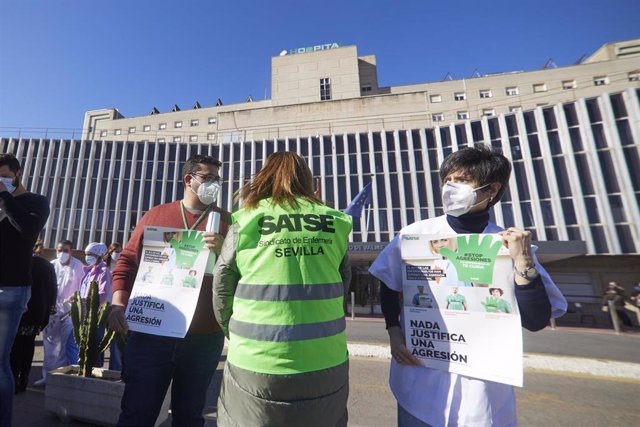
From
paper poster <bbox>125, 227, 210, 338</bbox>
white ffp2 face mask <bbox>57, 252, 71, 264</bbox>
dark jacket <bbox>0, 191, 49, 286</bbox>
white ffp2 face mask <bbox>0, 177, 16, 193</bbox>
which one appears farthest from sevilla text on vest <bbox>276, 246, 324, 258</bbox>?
white ffp2 face mask <bbox>57, 252, 71, 264</bbox>

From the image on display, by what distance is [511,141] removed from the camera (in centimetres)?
2552

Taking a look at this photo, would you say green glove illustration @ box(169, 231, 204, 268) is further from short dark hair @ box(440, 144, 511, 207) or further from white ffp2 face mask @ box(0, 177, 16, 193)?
short dark hair @ box(440, 144, 511, 207)

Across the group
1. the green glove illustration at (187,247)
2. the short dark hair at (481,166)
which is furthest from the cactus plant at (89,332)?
the short dark hair at (481,166)

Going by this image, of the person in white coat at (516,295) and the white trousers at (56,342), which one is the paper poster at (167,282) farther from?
the white trousers at (56,342)

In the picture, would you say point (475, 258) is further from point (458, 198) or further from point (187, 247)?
point (187, 247)

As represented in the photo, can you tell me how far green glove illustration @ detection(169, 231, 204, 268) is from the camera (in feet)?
6.77

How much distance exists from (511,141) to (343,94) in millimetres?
21694

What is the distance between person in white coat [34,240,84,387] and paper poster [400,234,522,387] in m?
5.19

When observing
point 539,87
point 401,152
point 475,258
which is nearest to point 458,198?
point 475,258

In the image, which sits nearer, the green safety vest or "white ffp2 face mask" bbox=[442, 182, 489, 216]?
the green safety vest

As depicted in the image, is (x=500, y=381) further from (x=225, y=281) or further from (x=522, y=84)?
(x=522, y=84)

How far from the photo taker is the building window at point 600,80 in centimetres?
3435

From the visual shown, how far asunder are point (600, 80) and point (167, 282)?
4864 centimetres

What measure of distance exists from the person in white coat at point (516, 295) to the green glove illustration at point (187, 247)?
3.82 ft
